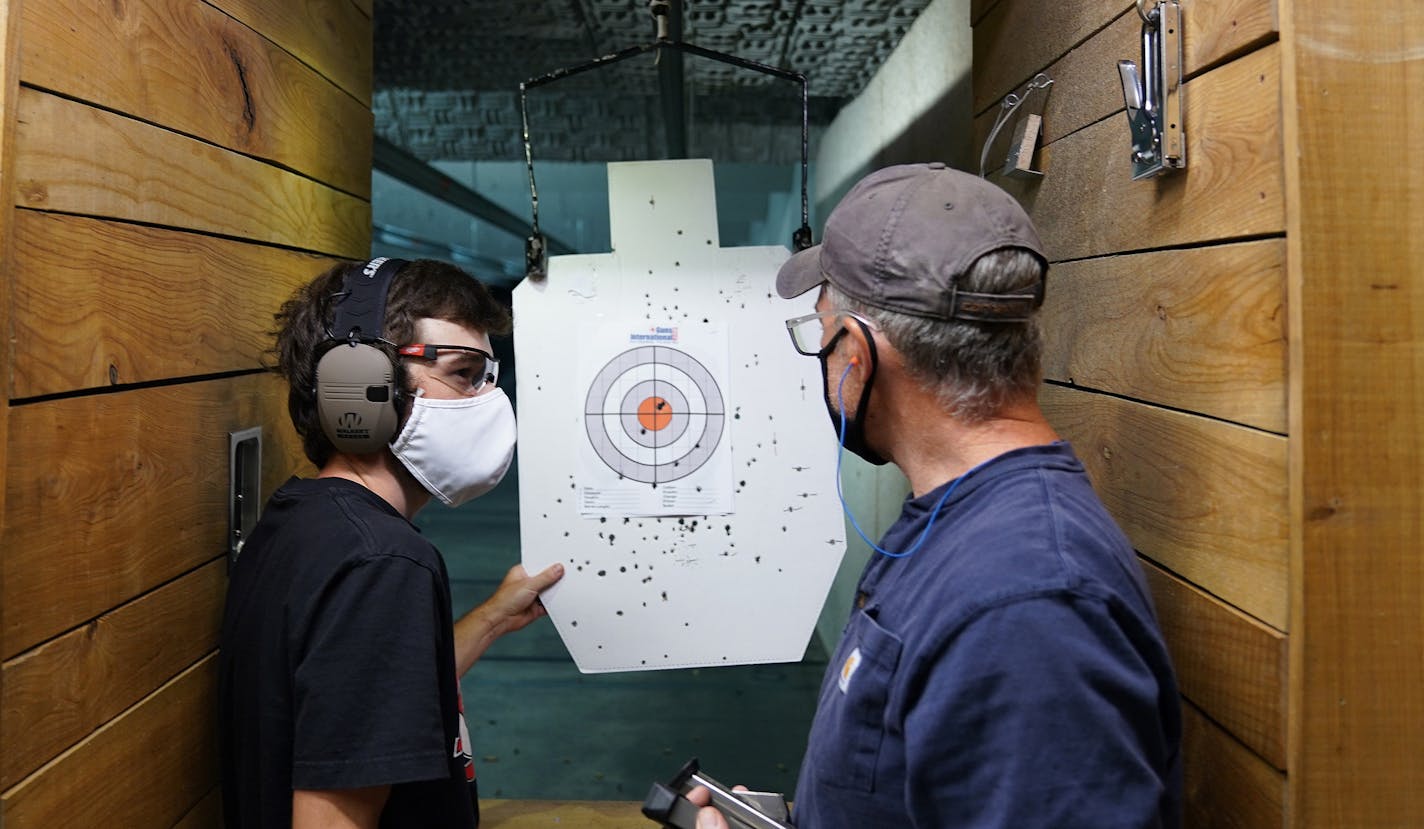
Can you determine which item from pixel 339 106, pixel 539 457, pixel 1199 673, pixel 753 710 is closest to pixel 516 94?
pixel 339 106

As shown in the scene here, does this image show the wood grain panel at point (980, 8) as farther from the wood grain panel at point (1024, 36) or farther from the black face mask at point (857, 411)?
the black face mask at point (857, 411)

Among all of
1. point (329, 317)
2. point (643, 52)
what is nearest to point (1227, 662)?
point (329, 317)

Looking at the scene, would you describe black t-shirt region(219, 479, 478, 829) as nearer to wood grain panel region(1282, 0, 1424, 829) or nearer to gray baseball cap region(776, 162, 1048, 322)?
gray baseball cap region(776, 162, 1048, 322)

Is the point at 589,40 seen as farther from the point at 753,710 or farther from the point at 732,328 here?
the point at 753,710

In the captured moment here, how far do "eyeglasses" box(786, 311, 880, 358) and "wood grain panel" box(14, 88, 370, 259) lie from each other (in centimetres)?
69

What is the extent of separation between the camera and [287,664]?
0.93 meters

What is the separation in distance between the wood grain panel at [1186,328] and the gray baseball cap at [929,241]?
147 mm

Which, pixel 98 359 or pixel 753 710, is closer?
pixel 98 359

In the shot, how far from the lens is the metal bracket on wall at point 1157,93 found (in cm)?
84

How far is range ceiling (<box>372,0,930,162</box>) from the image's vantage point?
2.55m

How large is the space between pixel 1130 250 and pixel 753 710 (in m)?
2.67

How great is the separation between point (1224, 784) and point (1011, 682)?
0.34 m

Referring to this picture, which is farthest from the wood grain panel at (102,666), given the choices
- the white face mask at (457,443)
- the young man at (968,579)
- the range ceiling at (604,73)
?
the range ceiling at (604,73)

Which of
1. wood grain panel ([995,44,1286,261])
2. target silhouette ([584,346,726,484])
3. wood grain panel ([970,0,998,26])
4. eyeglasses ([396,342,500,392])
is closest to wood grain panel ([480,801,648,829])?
target silhouette ([584,346,726,484])
